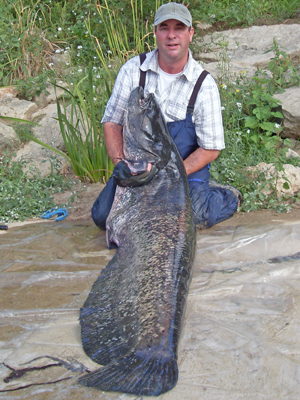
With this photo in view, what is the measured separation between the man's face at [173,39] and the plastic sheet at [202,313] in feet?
5.11

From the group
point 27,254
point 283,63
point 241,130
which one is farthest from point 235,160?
point 27,254

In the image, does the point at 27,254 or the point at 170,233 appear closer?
the point at 170,233

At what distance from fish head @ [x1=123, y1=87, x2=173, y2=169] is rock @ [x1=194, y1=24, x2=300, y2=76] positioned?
3.28m

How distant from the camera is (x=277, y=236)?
328cm

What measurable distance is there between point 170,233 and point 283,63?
4.22 meters

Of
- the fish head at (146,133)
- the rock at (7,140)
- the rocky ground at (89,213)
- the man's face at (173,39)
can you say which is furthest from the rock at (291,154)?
the rock at (7,140)

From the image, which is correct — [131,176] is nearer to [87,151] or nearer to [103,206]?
[103,206]

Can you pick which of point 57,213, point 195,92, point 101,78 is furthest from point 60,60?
point 195,92

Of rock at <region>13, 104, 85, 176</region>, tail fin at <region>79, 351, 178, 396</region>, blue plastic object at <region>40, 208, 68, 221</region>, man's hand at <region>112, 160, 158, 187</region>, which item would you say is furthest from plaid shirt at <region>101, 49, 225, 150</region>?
tail fin at <region>79, 351, 178, 396</region>

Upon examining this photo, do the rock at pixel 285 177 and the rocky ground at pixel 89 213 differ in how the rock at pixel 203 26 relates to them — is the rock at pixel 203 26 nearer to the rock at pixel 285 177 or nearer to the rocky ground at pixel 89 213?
the rock at pixel 285 177

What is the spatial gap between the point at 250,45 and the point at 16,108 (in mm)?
3752

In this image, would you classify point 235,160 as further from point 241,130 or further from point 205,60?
point 205,60

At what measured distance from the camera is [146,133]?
3.04 m

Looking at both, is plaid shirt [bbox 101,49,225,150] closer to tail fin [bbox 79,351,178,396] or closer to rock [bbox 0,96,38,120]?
tail fin [bbox 79,351,178,396]
